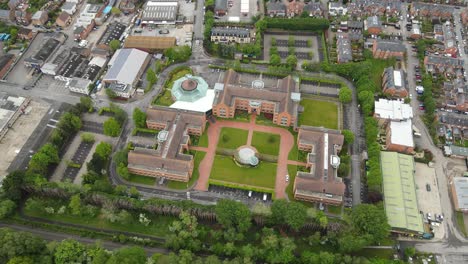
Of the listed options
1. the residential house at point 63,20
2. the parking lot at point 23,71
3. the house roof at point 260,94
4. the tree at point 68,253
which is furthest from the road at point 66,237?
the residential house at point 63,20

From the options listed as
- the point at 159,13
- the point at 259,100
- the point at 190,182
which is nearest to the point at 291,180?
the point at 259,100

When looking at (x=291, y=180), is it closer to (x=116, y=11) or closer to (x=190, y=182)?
(x=190, y=182)

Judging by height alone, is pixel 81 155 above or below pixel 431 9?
below

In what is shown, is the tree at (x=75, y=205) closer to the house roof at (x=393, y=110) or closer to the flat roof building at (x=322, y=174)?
the flat roof building at (x=322, y=174)

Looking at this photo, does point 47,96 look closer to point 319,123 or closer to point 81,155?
point 81,155

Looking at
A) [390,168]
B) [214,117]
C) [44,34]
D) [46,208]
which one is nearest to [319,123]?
[390,168]

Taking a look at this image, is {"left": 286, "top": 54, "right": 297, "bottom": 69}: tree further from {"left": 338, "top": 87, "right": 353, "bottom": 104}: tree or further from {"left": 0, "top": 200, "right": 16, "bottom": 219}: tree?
{"left": 0, "top": 200, "right": 16, "bottom": 219}: tree
